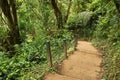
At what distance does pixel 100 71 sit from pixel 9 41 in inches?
184

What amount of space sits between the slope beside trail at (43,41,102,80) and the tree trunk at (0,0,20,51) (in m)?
2.85

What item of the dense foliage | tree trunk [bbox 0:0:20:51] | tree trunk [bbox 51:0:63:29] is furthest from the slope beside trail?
tree trunk [bbox 51:0:63:29]

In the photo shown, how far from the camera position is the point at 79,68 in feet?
23.8

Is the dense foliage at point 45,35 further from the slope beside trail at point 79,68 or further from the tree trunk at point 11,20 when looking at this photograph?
the slope beside trail at point 79,68

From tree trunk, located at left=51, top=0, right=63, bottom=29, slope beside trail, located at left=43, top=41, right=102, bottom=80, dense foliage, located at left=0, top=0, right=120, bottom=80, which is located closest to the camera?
slope beside trail, located at left=43, top=41, right=102, bottom=80

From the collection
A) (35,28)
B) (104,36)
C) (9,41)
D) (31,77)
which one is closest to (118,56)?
(31,77)

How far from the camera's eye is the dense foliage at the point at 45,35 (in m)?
6.74

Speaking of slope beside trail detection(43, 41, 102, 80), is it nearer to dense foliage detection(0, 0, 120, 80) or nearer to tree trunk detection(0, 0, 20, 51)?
dense foliage detection(0, 0, 120, 80)

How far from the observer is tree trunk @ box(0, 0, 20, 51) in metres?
9.26

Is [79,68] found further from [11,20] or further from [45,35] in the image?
[45,35]

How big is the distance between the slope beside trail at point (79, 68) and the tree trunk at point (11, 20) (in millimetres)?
2846

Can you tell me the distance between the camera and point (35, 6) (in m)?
14.7

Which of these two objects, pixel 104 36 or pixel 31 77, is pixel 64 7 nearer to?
pixel 104 36

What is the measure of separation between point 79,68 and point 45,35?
6.65 meters
